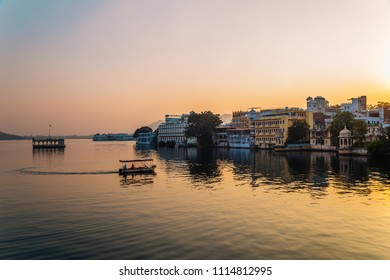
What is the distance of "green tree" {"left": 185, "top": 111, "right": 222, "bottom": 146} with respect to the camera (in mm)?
111312

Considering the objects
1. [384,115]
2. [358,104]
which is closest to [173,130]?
[358,104]

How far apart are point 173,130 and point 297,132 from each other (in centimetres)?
6792

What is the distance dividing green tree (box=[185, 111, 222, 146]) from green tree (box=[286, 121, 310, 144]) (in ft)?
112

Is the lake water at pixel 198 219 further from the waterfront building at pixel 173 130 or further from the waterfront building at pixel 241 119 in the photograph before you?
the waterfront building at pixel 173 130

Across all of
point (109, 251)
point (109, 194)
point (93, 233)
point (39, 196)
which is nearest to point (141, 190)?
point (109, 194)

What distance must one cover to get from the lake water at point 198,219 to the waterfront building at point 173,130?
97.5 meters

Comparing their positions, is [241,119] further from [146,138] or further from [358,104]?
[146,138]

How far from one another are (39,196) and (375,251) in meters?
23.0

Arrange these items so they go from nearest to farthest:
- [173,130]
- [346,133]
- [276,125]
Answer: [346,133], [276,125], [173,130]

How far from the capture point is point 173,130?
141m

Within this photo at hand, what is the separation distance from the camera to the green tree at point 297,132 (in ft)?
266

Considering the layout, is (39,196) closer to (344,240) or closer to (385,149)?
(344,240)

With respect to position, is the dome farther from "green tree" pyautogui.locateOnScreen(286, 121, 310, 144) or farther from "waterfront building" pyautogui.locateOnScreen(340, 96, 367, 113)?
"waterfront building" pyautogui.locateOnScreen(340, 96, 367, 113)

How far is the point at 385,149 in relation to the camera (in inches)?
2191
